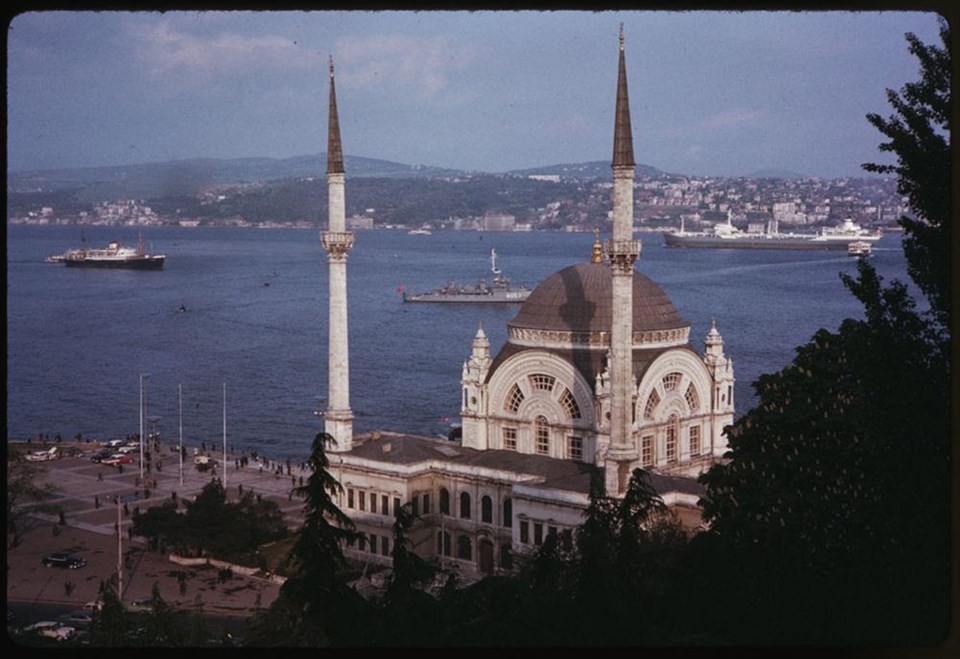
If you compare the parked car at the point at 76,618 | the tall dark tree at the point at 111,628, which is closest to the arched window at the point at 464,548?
the parked car at the point at 76,618

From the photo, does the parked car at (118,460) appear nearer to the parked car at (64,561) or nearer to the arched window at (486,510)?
the parked car at (64,561)

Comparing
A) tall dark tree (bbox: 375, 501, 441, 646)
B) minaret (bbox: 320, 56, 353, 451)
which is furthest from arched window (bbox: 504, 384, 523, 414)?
tall dark tree (bbox: 375, 501, 441, 646)

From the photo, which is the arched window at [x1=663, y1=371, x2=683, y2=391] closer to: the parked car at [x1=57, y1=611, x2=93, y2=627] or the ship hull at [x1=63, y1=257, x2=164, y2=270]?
the parked car at [x1=57, y1=611, x2=93, y2=627]

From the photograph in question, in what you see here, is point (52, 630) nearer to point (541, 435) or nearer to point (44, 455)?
point (541, 435)

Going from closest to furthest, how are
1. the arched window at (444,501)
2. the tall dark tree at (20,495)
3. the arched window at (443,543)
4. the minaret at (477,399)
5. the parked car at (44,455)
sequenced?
the arched window at (443,543) → the arched window at (444,501) → the minaret at (477,399) → the tall dark tree at (20,495) → the parked car at (44,455)

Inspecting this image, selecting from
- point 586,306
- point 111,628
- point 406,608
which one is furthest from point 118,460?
point 406,608

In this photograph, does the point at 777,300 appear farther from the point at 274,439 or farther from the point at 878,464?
the point at 878,464
